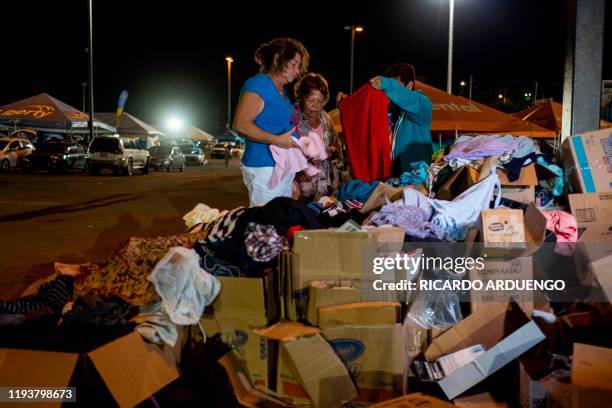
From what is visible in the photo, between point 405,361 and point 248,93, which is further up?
point 248,93

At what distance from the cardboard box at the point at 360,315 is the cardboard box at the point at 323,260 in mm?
211

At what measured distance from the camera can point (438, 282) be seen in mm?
3809

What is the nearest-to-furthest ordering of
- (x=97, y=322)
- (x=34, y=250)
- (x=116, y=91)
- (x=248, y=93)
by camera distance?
(x=97, y=322)
(x=248, y=93)
(x=34, y=250)
(x=116, y=91)

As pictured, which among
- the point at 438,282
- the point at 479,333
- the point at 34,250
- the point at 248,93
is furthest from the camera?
the point at 34,250

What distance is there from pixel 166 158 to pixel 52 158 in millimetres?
6132

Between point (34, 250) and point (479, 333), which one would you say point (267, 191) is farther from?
point (34, 250)

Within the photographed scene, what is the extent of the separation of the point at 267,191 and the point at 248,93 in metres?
0.71

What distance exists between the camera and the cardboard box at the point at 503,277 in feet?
12.2

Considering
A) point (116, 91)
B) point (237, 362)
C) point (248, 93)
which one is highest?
point (116, 91)

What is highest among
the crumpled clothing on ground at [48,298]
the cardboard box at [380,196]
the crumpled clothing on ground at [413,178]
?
the crumpled clothing on ground at [413,178]

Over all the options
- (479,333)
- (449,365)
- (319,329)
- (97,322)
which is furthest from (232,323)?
(479,333)

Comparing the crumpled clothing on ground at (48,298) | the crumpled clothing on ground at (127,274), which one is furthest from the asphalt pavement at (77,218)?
the crumpled clothing on ground at (127,274)

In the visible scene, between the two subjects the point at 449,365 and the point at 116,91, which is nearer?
→ the point at 449,365

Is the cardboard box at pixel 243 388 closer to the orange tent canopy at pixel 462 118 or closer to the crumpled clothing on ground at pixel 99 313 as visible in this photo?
the crumpled clothing on ground at pixel 99 313
